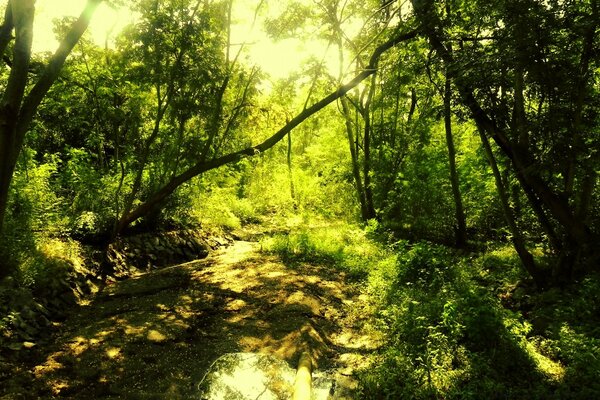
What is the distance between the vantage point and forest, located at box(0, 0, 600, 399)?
5.66 meters

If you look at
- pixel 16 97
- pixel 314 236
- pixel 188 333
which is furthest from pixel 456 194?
pixel 16 97

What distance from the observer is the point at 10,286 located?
7.23m

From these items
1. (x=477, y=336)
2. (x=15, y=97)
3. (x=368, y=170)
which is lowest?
(x=477, y=336)

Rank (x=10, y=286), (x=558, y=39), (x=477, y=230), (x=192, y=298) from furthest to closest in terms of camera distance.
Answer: (x=477, y=230) → (x=192, y=298) → (x=10, y=286) → (x=558, y=39)

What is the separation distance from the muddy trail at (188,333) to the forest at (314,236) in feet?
0.15

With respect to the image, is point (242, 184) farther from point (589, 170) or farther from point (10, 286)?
point (589, 170)

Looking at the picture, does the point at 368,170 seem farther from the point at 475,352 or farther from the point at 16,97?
the point at 16,97

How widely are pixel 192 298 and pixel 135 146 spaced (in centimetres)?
811

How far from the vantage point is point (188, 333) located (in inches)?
293

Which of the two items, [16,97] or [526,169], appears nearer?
[16,97]

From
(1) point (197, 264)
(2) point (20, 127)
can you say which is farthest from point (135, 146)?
(2) point (20, 127)

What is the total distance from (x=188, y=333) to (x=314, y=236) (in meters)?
8.48

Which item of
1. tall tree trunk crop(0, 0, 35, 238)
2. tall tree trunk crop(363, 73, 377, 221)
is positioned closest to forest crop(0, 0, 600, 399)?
tall tree trunk crop(0, 0, 35, 238)

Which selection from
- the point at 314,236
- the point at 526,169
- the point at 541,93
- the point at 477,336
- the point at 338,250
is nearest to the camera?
the point at 477,336
